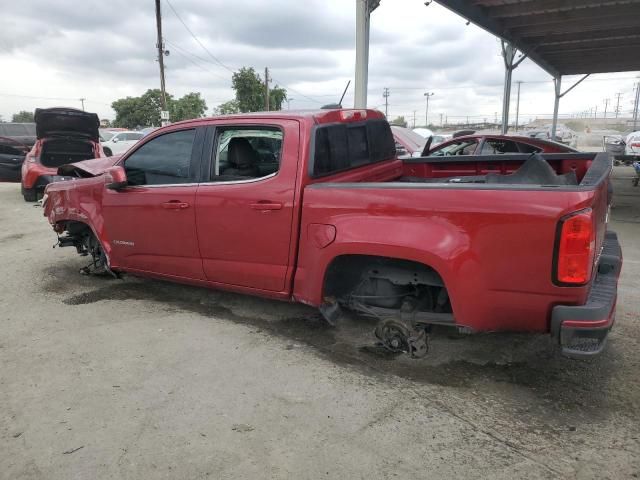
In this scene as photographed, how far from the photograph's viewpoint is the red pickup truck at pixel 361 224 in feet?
8.43

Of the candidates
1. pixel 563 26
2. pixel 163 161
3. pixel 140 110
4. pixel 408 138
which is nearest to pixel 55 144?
pixel 408 138

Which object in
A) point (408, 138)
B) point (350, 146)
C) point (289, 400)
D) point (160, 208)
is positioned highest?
point (408, 138)

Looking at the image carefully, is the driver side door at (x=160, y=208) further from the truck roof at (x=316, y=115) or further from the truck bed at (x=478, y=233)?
the truck bed at (x=478, y=233)

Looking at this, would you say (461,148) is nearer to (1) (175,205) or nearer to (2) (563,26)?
(2) (563,26)

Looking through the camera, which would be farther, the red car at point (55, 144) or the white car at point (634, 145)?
the white car at point (634, 145)

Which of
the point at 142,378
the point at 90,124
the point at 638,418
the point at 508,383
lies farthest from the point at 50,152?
the point at 638,418

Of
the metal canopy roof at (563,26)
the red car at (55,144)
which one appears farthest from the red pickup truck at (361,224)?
the metal canopy roof at (563,26)

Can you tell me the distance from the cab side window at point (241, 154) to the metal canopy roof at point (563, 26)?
7.29m

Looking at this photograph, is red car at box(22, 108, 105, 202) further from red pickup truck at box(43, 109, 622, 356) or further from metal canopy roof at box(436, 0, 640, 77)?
metal canopy roof at box(436, 0, 640, 77)

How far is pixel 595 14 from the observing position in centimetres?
1125

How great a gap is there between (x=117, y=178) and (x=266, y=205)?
163cm

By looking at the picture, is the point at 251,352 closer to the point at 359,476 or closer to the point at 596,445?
the point at 359,476

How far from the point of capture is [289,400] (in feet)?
9.66

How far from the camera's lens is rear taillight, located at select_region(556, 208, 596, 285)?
2.43 metres
